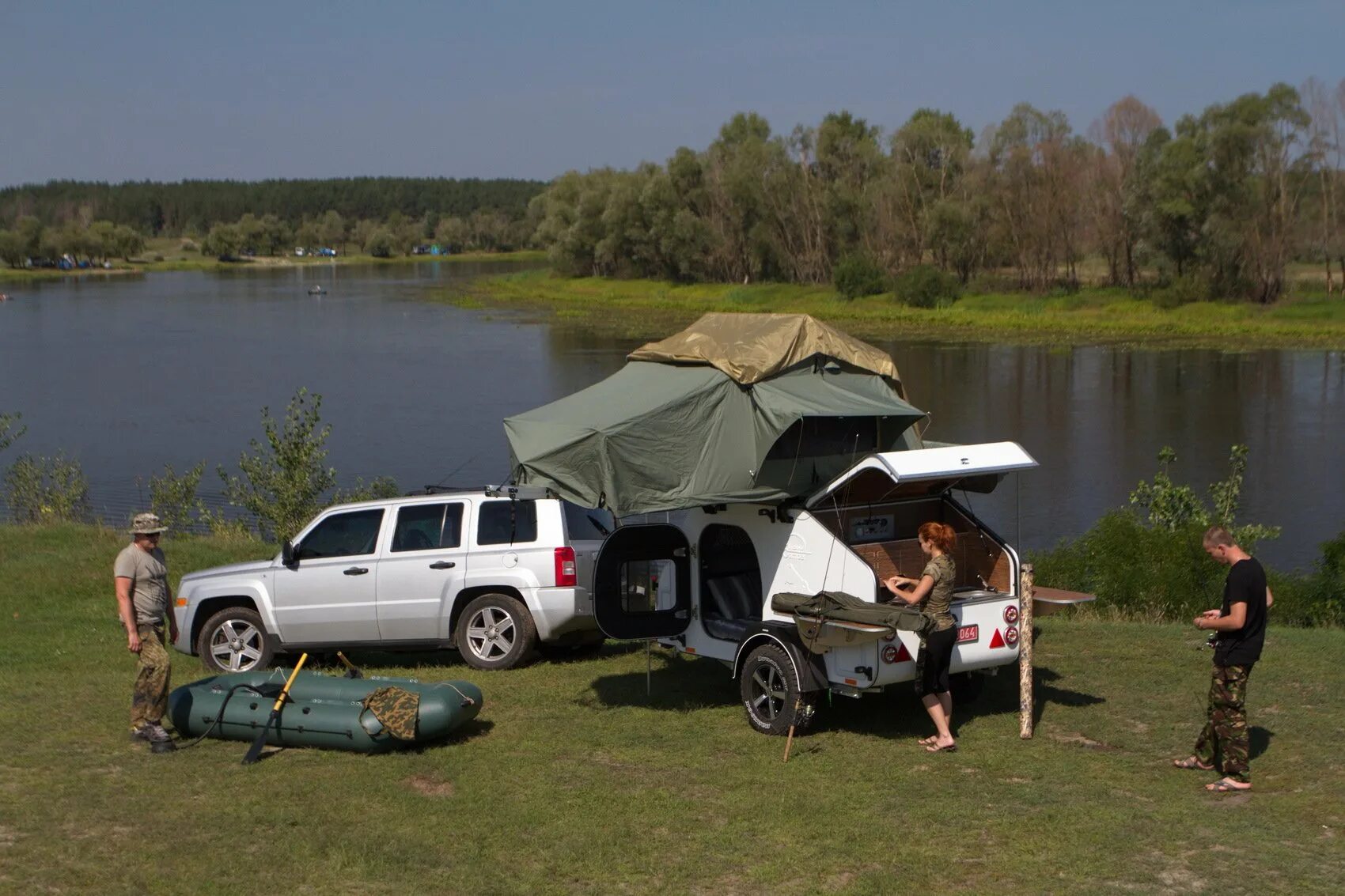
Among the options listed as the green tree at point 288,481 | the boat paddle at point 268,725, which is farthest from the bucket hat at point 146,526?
the green tree at point 288,481

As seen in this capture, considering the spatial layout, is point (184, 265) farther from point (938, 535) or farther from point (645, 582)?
point (938, 535)

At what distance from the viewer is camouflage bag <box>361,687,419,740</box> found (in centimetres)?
934

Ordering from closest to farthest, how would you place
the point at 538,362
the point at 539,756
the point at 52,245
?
1. the point at 539,756
2. the point at 538,362
3. the point at 52,245

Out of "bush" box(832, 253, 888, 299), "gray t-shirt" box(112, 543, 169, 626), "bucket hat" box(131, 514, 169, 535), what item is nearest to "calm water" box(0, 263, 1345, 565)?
"bush" box(832, 253, 888, 299)

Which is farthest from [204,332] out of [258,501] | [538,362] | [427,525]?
[427,525]

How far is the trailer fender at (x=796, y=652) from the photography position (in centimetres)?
959

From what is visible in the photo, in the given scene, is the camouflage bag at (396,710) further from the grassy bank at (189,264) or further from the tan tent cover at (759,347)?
the grassy bank at (189,264)

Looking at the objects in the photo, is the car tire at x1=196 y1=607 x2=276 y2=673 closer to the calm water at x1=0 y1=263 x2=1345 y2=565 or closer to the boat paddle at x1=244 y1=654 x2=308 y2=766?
the boat paddle at x1=244 y1=654 x2=308 y2=766

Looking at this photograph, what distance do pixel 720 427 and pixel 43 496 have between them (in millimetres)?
20128

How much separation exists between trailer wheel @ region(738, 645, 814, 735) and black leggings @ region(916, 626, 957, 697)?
79 centimetres

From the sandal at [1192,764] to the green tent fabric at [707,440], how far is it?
306cm

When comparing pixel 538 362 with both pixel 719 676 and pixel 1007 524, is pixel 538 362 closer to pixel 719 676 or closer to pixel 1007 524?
pixel 1007 524

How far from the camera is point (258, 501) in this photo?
23.0m

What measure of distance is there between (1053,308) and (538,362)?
26292mm
